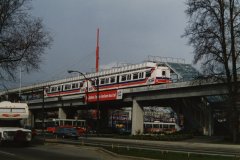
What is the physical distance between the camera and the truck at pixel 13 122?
28922 mm

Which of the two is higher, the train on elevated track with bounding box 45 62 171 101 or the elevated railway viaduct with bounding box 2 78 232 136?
the train on elevated track with bounding box 45 62 171 101

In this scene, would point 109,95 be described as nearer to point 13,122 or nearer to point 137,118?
point 137,118

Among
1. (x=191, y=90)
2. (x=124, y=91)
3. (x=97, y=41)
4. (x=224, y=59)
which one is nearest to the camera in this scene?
(x=224, y=59)

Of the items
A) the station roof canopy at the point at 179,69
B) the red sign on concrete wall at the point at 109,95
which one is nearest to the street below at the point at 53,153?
the red sign on concrete wall at the point at 109,95

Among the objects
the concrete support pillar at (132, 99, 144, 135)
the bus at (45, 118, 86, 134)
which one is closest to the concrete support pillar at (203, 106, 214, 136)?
the concrete support pillar at (132, 99, 144, 135)

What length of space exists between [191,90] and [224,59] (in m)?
13.5

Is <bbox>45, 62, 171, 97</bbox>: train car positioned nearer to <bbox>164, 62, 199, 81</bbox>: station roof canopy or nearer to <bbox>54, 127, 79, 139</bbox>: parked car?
<bbox>54, 127, 79, 139</bbox>: parked car

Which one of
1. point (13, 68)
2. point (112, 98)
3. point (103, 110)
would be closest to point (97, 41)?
point (103, 110)

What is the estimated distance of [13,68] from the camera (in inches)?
1312

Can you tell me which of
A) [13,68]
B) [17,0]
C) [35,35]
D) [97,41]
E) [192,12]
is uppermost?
[97,41]

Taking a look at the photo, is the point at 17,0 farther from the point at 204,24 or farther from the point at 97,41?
the point at 97,41

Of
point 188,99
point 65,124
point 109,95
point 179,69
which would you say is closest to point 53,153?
point 188,99

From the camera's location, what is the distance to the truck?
2892 centimetres

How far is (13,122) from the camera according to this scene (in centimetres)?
3019
